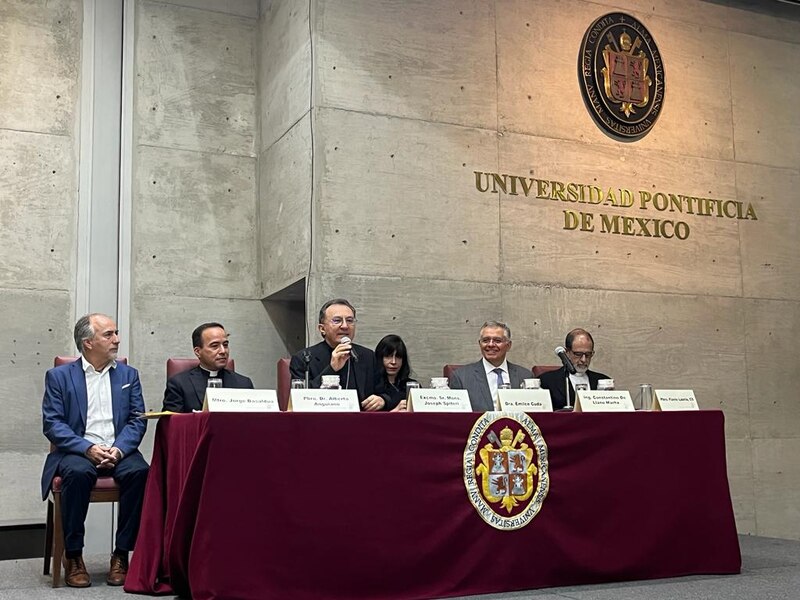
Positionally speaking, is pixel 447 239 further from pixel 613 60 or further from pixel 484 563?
pixel 484 563

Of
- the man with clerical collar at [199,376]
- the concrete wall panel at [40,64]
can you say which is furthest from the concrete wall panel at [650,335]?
the concrete wall panel at [40,64]

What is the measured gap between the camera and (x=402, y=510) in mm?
3426

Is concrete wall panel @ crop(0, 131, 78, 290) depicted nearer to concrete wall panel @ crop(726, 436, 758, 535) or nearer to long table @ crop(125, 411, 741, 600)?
long table @ crop(125, 411, 741, 600)

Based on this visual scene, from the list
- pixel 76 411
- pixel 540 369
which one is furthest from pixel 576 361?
pixel 76 411

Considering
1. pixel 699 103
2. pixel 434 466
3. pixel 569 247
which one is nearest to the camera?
pixel 434 466

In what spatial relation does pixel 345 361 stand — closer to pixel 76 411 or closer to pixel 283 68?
pixel 76 411

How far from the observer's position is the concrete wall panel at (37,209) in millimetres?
5512

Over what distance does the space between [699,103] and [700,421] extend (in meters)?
3.27

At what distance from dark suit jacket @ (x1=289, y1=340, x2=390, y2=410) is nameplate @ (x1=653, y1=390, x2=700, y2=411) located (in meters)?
1.21

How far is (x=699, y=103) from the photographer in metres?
6.69

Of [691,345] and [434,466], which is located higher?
[691,345]

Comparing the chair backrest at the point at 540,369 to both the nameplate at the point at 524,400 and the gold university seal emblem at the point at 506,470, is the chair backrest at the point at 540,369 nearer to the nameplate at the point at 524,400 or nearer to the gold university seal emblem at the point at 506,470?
the nameplate at the point at 524,400

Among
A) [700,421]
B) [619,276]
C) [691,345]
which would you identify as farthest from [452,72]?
[700,421]

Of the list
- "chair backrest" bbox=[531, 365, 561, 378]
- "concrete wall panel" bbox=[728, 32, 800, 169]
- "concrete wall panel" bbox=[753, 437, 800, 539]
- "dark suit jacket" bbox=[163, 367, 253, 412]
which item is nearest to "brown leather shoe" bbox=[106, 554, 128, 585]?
"dark suit jacket" bbox=[163, 367, 253, 412]
